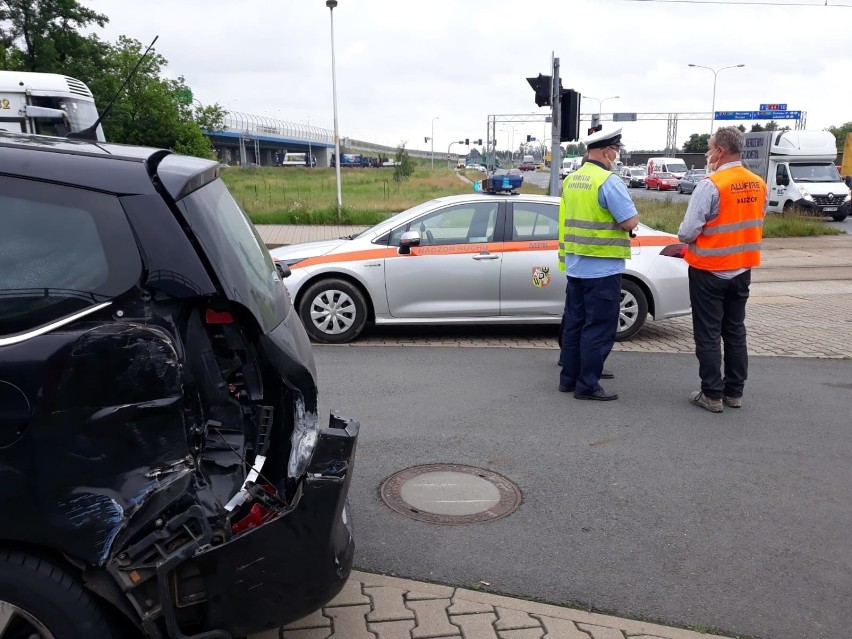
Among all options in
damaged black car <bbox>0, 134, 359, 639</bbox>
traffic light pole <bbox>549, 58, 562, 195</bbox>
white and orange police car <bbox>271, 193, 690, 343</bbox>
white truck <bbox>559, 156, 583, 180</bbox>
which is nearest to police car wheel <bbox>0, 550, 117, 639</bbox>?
damaged black car <bbox>0, 134, 359, 639</bbox>

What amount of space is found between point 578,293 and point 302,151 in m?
125

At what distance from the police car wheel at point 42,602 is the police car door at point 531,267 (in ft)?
19.3

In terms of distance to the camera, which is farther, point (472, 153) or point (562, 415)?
point (472, 153)

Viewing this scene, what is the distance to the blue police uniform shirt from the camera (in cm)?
562

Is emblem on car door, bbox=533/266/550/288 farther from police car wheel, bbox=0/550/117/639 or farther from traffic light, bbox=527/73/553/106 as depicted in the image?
police car wheel, bbox=0/550/117/639

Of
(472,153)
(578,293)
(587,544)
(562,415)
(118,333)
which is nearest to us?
(118,333)

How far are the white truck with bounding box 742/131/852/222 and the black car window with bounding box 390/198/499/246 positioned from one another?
22.2 m

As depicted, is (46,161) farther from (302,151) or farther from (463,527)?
(302,151)

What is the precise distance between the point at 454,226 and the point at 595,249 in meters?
2.34

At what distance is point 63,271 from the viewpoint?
2297 millimetres

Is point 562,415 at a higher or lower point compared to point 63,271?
lower

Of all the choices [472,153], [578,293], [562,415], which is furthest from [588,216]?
[472,153]

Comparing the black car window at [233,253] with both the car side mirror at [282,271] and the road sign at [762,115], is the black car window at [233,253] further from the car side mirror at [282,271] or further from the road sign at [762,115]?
the road sign at [762,115]

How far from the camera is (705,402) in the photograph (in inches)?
228
